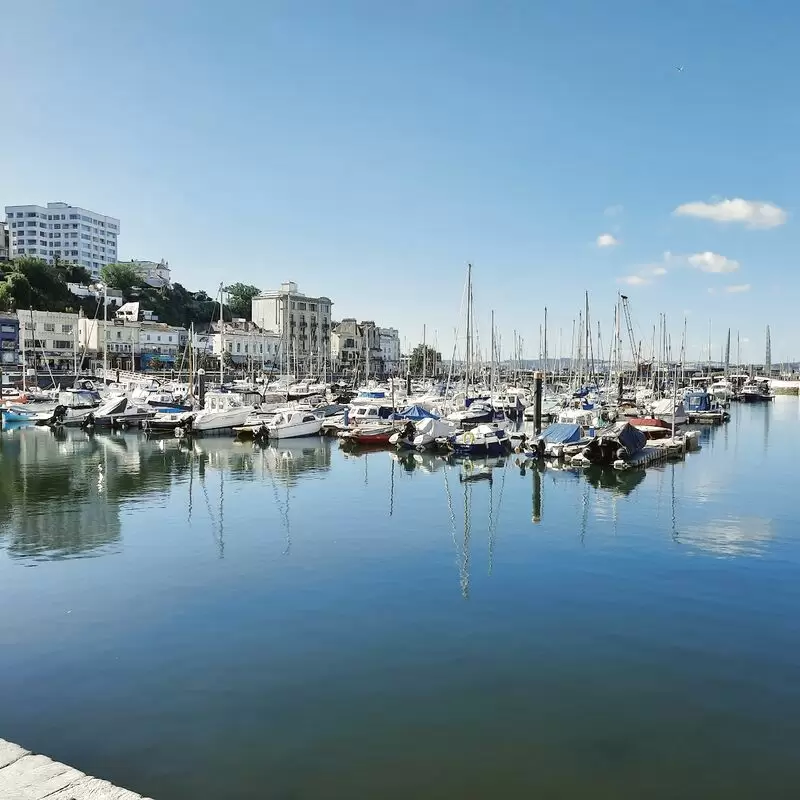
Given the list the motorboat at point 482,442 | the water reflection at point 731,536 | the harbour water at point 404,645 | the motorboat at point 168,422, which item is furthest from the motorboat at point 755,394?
the water reflection at point 731,536

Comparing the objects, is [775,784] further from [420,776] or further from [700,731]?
[420,776]

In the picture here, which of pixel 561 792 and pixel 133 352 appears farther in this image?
pixel 133 352

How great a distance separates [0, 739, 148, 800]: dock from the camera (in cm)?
847

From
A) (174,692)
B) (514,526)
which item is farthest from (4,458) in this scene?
(174,692)

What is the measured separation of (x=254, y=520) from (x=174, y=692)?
48.7 ft

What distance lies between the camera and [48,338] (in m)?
110

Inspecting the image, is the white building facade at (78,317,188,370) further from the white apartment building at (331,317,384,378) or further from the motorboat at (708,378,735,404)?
the motorboat at (708,378,735,404)

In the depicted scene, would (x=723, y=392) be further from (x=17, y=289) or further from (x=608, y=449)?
(x=17, y=289)

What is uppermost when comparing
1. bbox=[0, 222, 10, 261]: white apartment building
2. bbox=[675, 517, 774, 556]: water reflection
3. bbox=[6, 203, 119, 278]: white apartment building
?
bbox=[6, 203, 119, 278]: white apartment building

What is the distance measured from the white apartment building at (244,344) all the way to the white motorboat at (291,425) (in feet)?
249

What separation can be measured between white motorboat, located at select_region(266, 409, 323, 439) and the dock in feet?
155

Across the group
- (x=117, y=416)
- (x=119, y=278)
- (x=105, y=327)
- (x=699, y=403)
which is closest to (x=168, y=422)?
(x=117, y=416)

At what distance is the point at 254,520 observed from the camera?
2783 centimetres

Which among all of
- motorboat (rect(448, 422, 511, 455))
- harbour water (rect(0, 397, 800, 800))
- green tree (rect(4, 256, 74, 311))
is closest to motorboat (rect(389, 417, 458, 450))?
motorboat (rect(448, 422, 511, 455))
